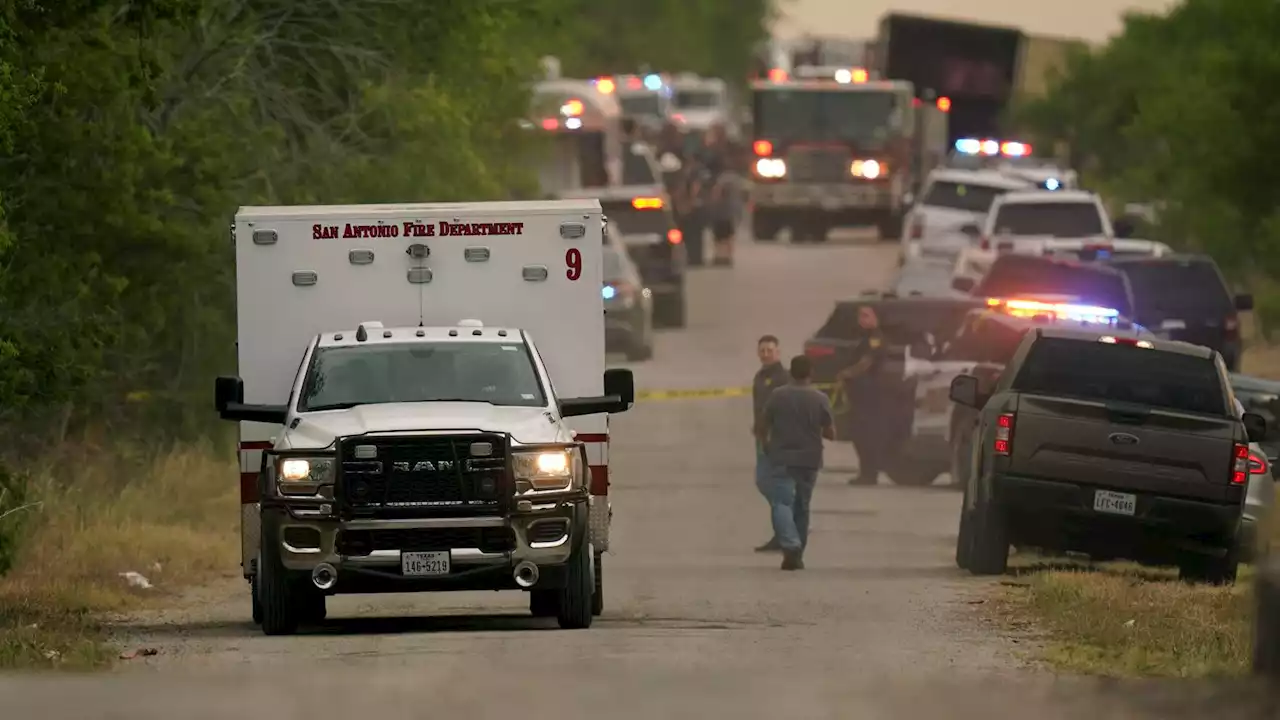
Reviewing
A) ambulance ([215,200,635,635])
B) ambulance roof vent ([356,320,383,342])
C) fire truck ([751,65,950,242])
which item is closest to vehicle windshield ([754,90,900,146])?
fire truck ([751,65,950,242])

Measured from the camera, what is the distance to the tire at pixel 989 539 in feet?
62.6

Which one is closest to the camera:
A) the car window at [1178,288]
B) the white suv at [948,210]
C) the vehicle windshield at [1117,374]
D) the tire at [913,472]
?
the vehicle windshield at [1117,374]

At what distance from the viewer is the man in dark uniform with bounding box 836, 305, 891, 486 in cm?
2680

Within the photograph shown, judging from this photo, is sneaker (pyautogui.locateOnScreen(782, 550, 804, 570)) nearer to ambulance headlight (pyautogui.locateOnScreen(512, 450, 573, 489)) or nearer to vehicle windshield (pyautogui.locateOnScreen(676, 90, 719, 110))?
ambulance headlight (pyautogui.locateOnScreen(512, 450, 573, 489))

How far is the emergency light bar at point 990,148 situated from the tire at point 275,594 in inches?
1839

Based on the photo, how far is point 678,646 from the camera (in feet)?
47.0

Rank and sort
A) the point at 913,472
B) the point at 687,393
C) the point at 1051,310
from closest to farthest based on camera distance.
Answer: the point at 1051,310 → the point at 913,472 → the point at 687,393

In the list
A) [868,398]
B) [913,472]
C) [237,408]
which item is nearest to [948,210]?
[913,472]

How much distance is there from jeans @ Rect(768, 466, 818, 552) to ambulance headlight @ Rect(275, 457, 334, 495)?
651 centimetres

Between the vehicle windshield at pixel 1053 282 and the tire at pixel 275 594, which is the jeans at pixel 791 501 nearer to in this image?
the tire at pixel 275 594

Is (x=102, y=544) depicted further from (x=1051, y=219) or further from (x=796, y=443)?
(x=1051, y=219)

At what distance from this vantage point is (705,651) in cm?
1403

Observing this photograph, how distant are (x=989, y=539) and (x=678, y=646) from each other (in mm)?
5354

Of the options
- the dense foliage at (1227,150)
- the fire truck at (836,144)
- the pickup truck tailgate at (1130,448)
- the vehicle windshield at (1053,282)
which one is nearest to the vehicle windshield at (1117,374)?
the pickup truck tailgate at (1130,448)
